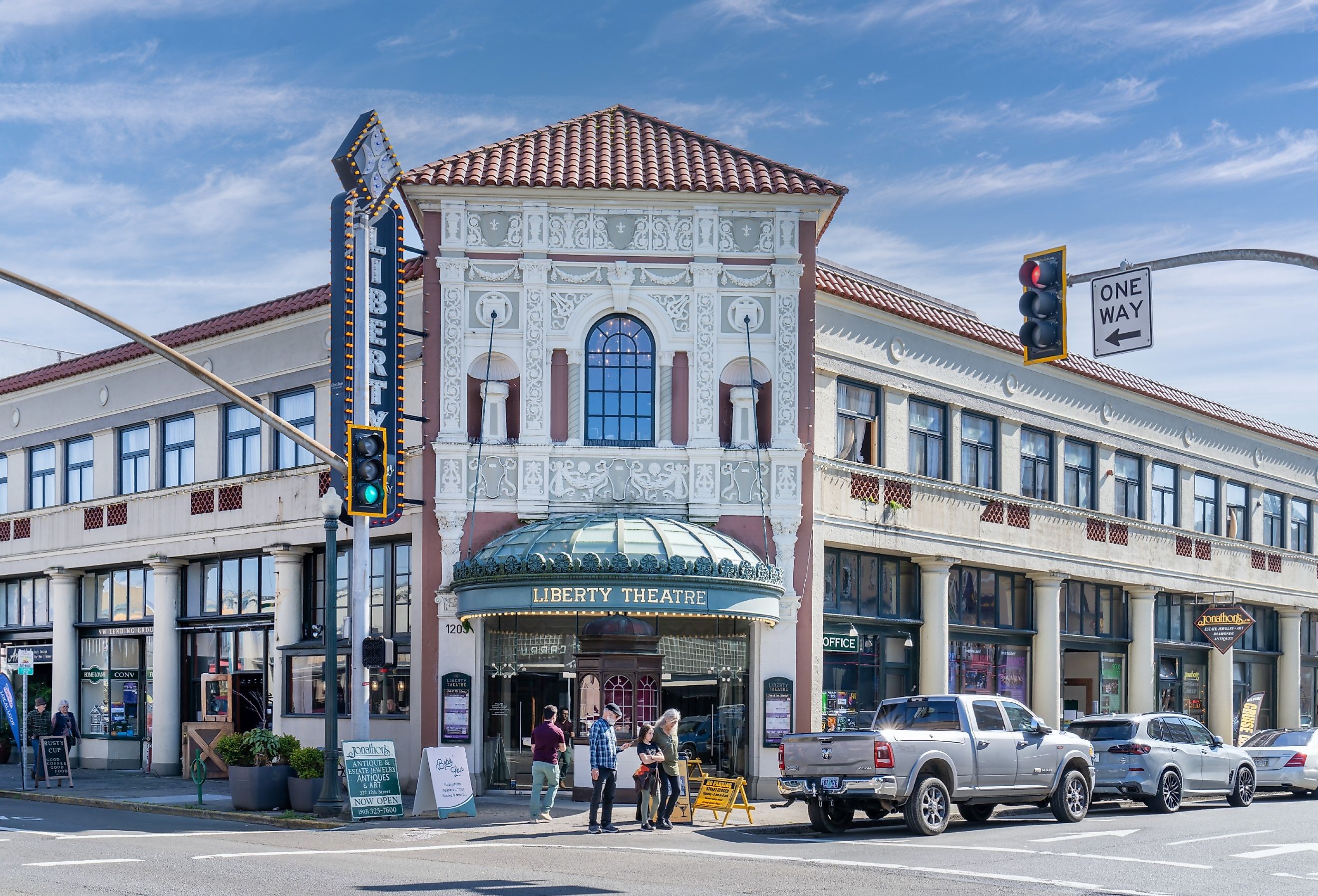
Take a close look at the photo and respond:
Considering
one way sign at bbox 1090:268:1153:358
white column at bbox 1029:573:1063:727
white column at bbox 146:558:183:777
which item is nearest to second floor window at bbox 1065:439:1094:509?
white column at bbox 1029:573:1063:727

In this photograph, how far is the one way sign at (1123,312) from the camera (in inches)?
577

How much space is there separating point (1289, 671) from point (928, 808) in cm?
2453

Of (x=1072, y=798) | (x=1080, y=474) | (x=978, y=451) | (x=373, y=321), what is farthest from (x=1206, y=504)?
(x=373, y=321)

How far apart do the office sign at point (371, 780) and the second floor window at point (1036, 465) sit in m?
15.7

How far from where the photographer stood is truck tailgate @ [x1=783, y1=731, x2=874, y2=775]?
1900 cm

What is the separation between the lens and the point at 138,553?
32.2 m

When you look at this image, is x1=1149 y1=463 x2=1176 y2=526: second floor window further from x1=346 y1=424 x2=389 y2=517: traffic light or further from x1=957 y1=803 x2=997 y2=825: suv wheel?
x1=346 y1=424 x2=389 y2=517: traffic light

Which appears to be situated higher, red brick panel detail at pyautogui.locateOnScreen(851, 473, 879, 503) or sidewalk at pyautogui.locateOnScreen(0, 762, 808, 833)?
red brick panel detail at pyautogui.locateOnScreen(851, 473, 879, 503)

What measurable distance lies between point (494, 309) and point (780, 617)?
274 inches

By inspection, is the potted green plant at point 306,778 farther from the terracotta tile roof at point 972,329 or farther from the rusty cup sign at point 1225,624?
the rusty cup sign at point 1225,624

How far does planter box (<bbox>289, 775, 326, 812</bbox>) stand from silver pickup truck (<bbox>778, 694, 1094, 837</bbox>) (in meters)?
7.03

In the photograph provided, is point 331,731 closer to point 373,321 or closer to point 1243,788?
point 373,321

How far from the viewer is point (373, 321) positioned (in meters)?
25.0

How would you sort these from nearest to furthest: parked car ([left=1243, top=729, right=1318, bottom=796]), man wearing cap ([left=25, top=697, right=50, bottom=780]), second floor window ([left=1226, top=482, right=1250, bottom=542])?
parked car ([left=1243, top=729, right=1318, bottom=796]) → man wearing cap ([left=25, top=697, right=50, bottom=780]) → second floor window ([left=1226, top=482, right=1250, bottom=542])
